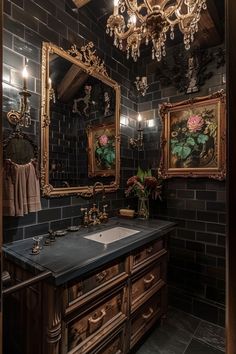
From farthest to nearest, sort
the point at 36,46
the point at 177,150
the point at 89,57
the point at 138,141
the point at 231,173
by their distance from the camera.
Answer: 1. the point at 138,141
2. the point at 177,150
3. the point at 89,57
4. the point at 36,46
5. the point at 231,173

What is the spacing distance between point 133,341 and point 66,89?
198 cm

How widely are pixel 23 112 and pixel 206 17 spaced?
1.67m

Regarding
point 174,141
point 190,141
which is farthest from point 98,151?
point 190,141

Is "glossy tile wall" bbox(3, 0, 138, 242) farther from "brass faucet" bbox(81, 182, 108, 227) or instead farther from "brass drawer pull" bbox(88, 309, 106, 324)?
"brass drawer pull" bbox(88, 309, 106, 324)

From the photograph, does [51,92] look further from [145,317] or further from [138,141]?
[145,317]

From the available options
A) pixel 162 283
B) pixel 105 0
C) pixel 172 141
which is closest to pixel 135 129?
pixel 172 141

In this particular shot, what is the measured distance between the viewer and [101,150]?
84.2 inches

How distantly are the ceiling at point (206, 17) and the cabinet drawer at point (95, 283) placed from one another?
2.04 meters

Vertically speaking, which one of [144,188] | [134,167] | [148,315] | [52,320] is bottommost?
[148,315]

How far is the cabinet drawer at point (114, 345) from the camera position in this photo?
1235 mm

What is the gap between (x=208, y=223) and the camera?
2.11 m

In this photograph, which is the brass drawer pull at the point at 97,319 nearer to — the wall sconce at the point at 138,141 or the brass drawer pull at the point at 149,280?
the brass drawer pull at the point at 149,280

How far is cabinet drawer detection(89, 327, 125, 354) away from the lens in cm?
123

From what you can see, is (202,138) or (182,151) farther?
(182,151)
